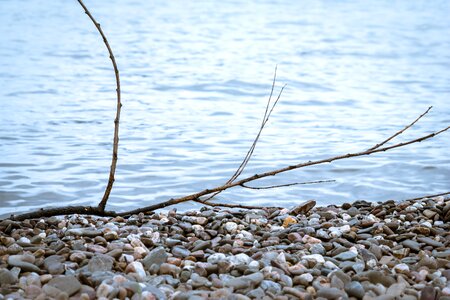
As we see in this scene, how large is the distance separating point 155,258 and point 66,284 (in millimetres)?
289

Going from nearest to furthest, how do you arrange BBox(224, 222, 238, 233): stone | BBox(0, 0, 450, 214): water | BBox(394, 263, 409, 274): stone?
1. BBox(394, 263, 409, 274): stone
2. BBox(224, 222, 238, 233): stone
3. BBox(0, 0, 450, 214): water

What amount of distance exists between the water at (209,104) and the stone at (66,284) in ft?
4.75

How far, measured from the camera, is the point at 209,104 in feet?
16.9

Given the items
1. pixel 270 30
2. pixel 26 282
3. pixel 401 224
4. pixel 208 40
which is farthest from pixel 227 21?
pixel 26 282

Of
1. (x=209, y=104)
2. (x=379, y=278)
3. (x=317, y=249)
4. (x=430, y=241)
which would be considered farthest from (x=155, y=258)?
(x=209, y=104)

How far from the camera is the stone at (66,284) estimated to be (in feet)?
5.45

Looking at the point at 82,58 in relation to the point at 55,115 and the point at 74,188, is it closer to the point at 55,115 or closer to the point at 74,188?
the point at 55,115

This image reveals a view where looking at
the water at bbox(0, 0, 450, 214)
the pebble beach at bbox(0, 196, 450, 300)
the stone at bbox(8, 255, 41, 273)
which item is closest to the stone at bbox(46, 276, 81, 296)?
the pebble beach at bbox(0, 196, 450, 300)

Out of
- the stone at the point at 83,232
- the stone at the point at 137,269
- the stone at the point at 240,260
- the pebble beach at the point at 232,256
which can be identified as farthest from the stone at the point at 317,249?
the stone at the point at 83,232

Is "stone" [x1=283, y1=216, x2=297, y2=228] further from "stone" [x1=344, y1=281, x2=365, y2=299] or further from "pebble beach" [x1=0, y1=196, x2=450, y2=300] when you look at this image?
"stone" [x1=344, y1=281, x2=365, y2=299]

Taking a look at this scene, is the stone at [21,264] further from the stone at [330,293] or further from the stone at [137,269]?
the stone at [330,293]

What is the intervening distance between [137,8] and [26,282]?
8.84 metres

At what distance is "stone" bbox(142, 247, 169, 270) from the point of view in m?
1.89

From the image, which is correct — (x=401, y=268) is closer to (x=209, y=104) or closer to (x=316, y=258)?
(x=316, y=258)
